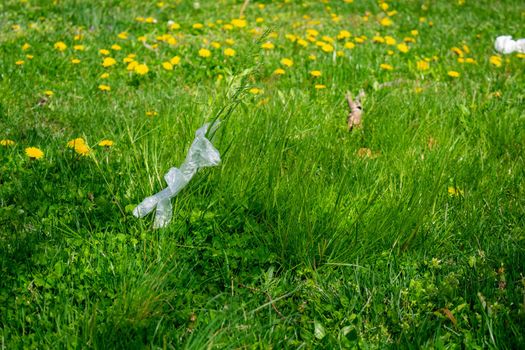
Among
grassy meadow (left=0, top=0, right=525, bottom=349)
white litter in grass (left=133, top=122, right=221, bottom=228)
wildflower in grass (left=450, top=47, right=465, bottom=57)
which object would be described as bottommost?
wildflower in grass (left=450, top=47, right=465, bottom=57)

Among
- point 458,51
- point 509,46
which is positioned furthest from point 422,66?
point 509,46

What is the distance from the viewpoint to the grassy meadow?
1.82 metres

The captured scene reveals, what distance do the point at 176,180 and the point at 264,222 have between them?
38 cm

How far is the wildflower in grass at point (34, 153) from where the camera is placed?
2.66 metres

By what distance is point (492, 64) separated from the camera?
493 cm

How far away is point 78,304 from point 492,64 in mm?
4117

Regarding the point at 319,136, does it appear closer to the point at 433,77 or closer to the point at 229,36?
the point at 433,77

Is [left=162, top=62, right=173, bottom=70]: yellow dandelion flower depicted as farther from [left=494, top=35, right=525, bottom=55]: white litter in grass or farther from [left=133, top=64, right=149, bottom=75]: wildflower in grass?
[left=494, top=35, right=525, bottom=55]: white litter in grass

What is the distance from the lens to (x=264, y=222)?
2.32m

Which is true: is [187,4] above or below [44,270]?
below

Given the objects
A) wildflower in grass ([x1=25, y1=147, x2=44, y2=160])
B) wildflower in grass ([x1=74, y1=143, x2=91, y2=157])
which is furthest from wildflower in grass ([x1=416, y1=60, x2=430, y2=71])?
wildflower in grass ([x1=25, y1=147, x2=44, y2=160])

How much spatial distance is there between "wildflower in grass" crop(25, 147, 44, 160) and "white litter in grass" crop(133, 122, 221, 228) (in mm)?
733

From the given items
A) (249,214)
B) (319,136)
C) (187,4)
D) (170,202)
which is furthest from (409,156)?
(187,4)

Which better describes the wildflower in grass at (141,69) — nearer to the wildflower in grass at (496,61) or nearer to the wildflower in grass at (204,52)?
the wildflower in grass at (204,52)
